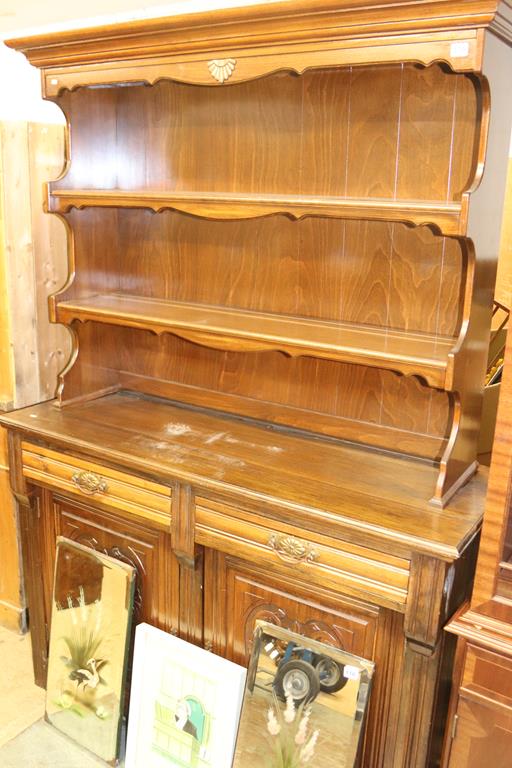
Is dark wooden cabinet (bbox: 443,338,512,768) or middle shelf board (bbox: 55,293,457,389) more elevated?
middle shelf board (bbox: 55,293,457,389)

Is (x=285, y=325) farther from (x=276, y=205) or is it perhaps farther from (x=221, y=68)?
(x=221, y=68)

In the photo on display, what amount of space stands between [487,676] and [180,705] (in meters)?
0.89

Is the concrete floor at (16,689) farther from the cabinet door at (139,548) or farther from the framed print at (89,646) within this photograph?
the cabinet door at (139,548)

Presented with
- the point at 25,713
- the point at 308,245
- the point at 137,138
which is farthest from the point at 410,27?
the point at 25,713

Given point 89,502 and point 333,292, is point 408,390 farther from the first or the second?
point 89,502

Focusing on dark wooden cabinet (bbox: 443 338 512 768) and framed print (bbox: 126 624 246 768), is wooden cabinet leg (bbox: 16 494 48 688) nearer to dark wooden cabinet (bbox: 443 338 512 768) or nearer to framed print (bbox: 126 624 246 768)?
framed print (bbox: 126 624 246 768)

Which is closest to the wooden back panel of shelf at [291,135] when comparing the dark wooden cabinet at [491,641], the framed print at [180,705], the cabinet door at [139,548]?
the dark wooden cabinet at [491,641]

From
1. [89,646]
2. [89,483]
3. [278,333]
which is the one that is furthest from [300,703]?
[278,333]

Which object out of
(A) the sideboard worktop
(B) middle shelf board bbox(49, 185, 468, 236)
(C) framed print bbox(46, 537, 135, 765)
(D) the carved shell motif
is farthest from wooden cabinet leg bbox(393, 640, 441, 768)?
(D) the carved shell motif

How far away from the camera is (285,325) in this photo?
6.25ft

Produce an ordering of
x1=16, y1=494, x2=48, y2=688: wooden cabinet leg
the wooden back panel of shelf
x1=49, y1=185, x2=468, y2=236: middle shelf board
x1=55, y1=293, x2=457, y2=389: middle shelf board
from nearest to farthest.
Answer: x1=49, y1=185, x2=468, y2=236: middle shelf board
x1=55, y1=293, x2=457, y2=389: middle shelf board
the wooden back panel of shelf
x1=16, y1=494, x2=48, y2=688: wooden cabinet leg

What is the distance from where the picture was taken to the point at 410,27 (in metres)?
1.42

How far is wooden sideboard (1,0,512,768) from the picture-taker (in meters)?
1.53

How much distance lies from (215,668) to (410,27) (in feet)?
5.29
